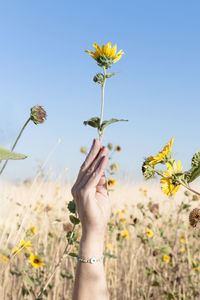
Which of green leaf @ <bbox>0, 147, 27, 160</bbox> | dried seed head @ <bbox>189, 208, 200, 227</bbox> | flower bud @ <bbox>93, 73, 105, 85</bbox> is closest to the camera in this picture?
green leaf @ <bbox>0, 147, 27, 160</bbox>

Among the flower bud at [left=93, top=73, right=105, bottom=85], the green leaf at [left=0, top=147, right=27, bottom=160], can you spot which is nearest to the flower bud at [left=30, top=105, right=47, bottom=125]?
the flower bud at [left=93, top=73, right=105, bottom=85]

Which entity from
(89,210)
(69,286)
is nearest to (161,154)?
(89,210)

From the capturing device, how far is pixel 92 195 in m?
0.90

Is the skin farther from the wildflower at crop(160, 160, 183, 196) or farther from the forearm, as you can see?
the wildflower at crop(160, 160, 183, 196)

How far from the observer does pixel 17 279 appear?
88.6 inches

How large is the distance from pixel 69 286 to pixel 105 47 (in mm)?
1566

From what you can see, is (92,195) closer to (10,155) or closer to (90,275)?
(90,275)

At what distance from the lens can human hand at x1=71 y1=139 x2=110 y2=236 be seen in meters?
0.90

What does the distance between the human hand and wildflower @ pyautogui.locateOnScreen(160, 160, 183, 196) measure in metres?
0.25

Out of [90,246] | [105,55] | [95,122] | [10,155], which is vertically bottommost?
[10,155]

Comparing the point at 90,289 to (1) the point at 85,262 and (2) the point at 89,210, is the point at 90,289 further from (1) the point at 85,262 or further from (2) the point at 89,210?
(2) the point at 89,210

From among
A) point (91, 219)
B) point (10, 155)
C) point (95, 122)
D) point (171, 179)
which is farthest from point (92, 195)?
point (10, 155)

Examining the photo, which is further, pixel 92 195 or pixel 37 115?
pixel 37 115

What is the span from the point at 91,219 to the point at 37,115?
1.27ft
